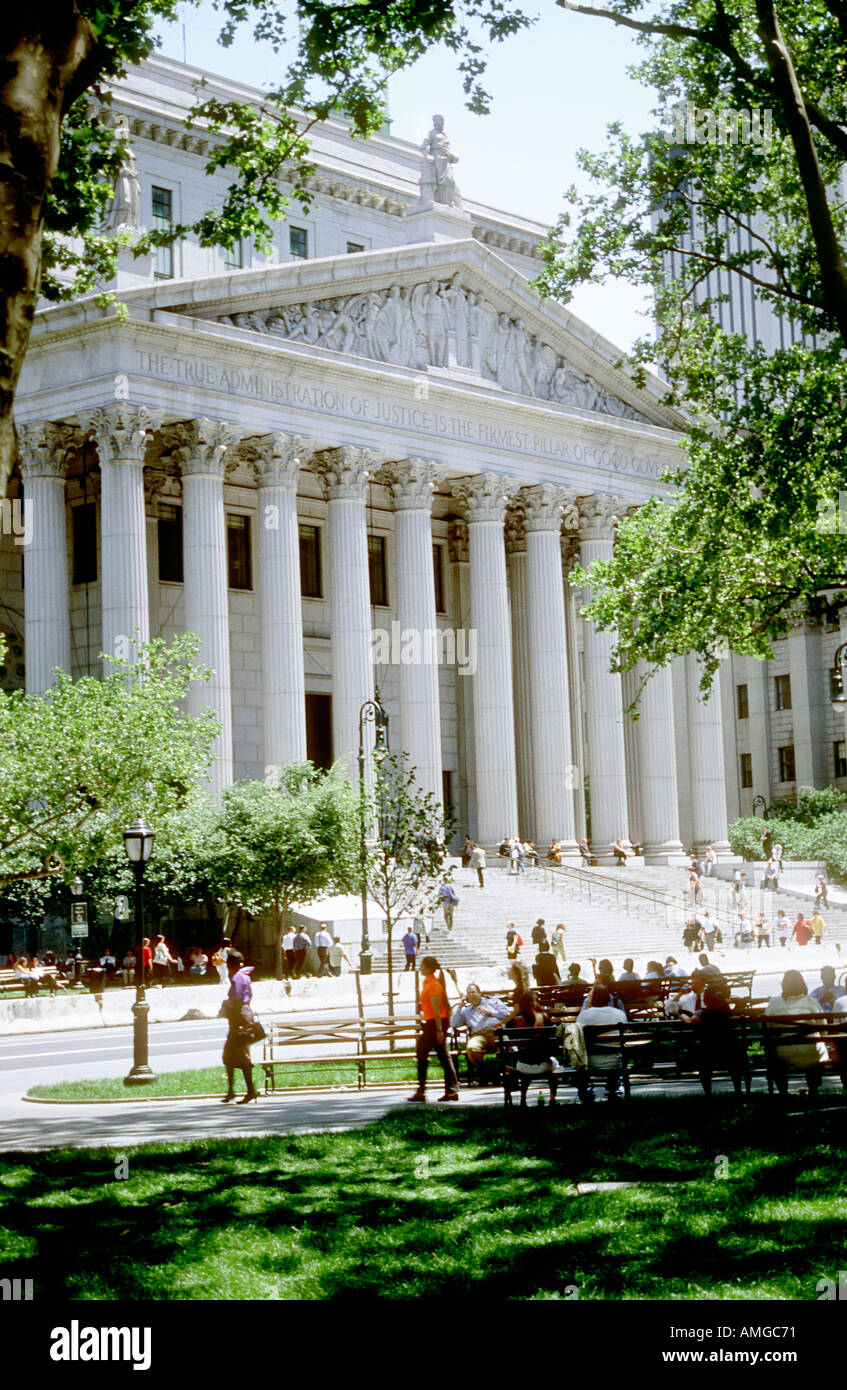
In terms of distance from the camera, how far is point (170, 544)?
5447cm

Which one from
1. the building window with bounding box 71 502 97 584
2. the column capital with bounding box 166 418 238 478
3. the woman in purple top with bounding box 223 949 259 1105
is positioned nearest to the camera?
the woman in purple top with bounding box 223 949 259 1105

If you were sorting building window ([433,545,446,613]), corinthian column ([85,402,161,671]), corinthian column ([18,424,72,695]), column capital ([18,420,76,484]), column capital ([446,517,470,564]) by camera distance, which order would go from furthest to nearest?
column capital ([446,517,470,564]) < building window ([433,545,446,613]) < column capital ([18,420,76,484]) < corinthian column ([18,424,72,695]) < corinthian column ([85,402,161,671])

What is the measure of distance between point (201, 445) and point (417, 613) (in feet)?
32.0

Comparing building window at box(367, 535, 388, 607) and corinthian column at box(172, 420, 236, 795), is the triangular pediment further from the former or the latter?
building window at box(367, 535, 388, 607)

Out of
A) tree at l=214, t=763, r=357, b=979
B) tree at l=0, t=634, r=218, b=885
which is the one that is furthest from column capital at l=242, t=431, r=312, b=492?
tree at l=0, t=634, r=218, b=885

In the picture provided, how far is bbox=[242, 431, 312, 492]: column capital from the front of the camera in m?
49.2

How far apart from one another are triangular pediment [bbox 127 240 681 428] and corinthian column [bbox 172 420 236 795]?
11.9ft

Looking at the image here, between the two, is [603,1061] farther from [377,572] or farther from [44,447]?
[377,572]

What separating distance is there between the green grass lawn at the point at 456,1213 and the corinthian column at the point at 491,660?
39.5 metres

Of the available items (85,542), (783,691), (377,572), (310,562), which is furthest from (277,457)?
(783,691)

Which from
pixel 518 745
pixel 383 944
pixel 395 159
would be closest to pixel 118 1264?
pixel 383 944

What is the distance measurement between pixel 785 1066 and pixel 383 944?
29491mm

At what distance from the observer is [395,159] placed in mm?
72062
